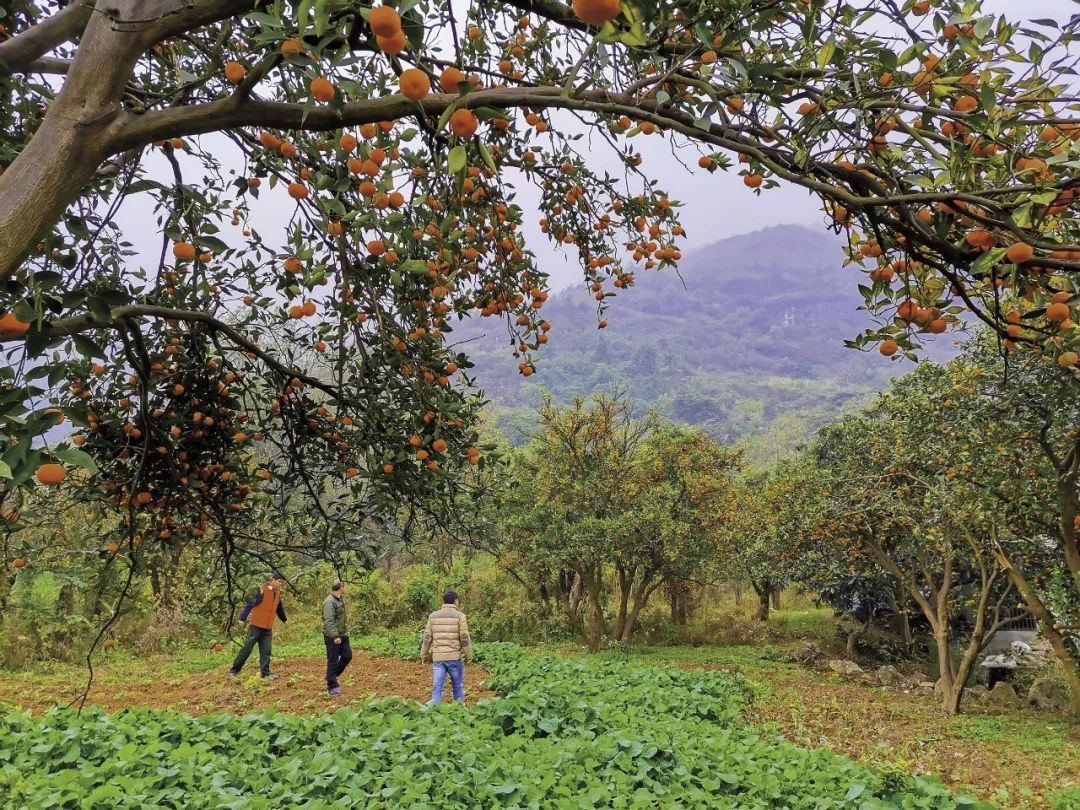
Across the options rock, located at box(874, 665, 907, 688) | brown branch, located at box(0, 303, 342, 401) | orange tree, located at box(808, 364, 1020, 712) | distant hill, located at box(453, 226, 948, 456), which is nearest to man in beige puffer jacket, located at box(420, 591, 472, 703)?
brown branch, located at box(0, 303, 342, 401)

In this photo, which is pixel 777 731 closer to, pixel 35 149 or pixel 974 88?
pixel 974 88

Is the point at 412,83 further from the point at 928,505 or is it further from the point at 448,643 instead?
the point at 928,505

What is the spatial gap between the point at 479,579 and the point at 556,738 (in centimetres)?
1357

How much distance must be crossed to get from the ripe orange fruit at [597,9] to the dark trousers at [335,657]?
9025 mm

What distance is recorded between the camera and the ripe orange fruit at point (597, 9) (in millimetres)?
1037

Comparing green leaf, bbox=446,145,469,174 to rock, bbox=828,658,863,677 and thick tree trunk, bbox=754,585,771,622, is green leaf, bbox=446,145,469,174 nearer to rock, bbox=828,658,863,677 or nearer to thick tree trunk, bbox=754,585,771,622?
rock, bbox=828,658,863,677

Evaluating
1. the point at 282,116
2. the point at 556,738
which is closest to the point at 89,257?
the point at 282,116

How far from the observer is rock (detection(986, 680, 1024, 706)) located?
11992mm

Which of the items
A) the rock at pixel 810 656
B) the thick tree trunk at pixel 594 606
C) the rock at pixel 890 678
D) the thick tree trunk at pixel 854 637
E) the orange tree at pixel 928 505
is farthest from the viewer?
the thick tree trunk at pixel 854 637

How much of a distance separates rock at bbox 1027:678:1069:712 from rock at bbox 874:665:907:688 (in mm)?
2250

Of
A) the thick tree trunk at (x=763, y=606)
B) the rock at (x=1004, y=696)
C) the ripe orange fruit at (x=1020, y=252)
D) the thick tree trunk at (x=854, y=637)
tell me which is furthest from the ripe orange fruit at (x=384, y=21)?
the thick tree trunk at (x=763, y=606)

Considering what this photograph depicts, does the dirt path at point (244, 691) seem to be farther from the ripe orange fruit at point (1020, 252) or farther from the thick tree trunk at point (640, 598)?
the ripe orange fruit at point (1020, 252)

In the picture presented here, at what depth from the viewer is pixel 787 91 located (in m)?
2.03

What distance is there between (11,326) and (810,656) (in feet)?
56.2
